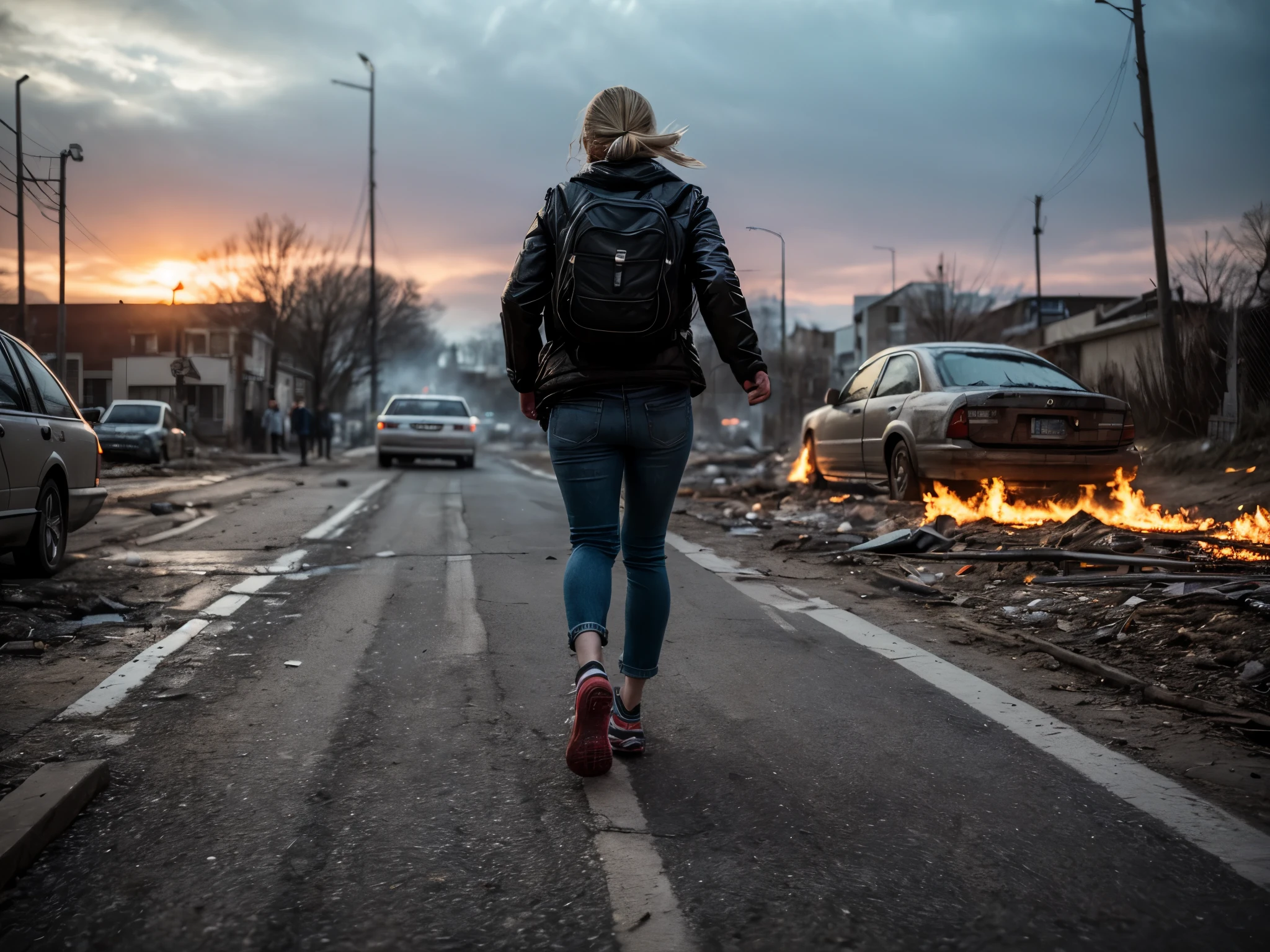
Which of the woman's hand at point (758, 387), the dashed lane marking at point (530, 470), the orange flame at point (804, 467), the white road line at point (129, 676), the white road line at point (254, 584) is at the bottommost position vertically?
the white road line at point (129, 676)

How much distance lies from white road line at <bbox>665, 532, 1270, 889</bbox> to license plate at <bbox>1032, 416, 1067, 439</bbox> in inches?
154

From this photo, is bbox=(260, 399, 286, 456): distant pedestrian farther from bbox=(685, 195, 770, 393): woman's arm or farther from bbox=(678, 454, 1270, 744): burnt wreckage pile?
bbox=(685, 195, 770, 393): woman's arm

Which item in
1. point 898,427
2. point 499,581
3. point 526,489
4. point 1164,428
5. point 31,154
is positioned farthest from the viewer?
point 31,154

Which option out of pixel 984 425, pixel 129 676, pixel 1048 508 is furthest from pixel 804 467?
pixel 129 676

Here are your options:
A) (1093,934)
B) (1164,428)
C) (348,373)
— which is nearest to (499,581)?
(1093,934)

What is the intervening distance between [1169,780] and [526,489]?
1425 cm

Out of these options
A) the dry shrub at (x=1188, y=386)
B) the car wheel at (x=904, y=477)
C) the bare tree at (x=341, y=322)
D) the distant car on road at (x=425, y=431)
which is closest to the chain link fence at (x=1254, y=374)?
the dry shrub at (x=1188, y=386)

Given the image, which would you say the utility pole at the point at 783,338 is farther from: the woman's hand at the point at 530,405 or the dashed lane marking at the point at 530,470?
the woman's hand at the point at 530,405

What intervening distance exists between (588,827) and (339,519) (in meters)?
9.19

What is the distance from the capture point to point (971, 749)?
3.34 m

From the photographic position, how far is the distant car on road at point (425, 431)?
24016 millimetres

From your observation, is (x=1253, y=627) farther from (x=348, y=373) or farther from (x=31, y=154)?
(x=348, y=373)

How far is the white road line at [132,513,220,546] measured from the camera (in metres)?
9.18

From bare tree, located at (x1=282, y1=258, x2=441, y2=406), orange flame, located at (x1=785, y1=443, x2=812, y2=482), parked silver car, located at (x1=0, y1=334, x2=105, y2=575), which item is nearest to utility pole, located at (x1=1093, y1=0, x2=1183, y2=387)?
orange flame, located at (x1=785, y1=443, x2=812, y2=482)
